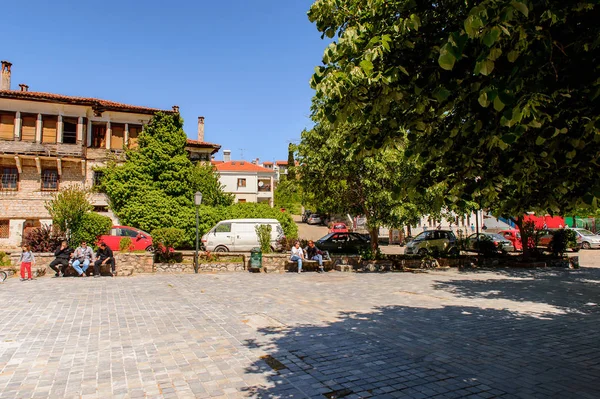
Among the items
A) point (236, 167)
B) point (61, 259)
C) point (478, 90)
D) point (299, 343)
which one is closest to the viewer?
point (478, 90)

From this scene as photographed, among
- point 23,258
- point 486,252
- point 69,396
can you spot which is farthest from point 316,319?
point 486,252

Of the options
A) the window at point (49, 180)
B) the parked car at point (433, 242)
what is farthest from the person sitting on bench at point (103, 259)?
the window at point (49, 180)

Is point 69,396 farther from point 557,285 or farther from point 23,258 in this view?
point 557,285

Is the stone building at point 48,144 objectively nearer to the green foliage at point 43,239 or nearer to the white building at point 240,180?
the green foliage at point 43,239

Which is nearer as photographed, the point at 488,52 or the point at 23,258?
the point at 488,52

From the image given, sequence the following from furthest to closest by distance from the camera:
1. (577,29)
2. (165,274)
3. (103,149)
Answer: (103,149) → (165,274) → (577,29)

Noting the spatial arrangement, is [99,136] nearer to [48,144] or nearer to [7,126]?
[48,144]

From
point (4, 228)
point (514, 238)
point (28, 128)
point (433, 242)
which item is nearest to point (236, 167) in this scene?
point (28, 128)

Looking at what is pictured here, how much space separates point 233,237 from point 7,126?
2120cm

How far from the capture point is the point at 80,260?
15.6 m

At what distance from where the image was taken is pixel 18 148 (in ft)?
A: 93.5

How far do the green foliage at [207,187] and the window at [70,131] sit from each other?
9832 millimetres

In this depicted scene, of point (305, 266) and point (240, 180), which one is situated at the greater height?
point (240, 180)

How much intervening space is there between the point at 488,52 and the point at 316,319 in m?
6.40
